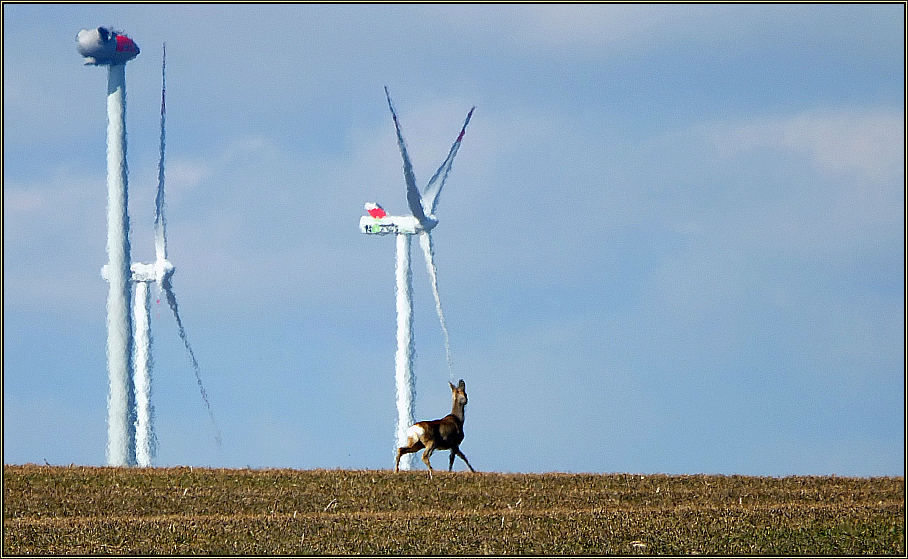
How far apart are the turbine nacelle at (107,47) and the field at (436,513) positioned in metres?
77.9

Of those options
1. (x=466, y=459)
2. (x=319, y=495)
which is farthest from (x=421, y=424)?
(x=319, y=495)

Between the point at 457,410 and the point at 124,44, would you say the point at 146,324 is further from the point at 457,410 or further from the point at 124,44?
the point at 457,410

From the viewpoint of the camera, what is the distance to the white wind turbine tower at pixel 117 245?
103375 mm

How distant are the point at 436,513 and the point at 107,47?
285 feet

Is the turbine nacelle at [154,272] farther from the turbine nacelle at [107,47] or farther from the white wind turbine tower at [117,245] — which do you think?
the turbine nacelle at [107,47]

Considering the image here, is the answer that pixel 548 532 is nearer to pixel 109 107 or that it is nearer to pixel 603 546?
pixel 603 546

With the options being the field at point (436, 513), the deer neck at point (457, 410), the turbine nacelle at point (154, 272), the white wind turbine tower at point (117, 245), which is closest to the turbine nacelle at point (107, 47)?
the white wind turbine tower at point (117, 245)

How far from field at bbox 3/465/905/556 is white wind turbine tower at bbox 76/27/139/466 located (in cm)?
6776

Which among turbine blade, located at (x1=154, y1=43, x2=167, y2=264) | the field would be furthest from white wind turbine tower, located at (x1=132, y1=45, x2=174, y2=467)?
the field

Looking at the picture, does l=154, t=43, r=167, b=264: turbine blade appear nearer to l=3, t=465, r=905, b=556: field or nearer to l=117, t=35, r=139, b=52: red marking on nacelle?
l=117, t=35, r=139, b=52: red marking on nacelle

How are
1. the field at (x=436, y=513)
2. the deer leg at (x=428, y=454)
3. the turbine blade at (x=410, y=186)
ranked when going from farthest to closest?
the turbine blade at (x=410, y=186) < the deer leg at (x=428, y=454) < the field at (x=436, y=513)

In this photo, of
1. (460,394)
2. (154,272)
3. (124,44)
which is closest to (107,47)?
(124,44)

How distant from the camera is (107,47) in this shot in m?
112

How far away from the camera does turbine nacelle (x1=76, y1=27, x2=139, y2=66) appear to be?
111500 mm
